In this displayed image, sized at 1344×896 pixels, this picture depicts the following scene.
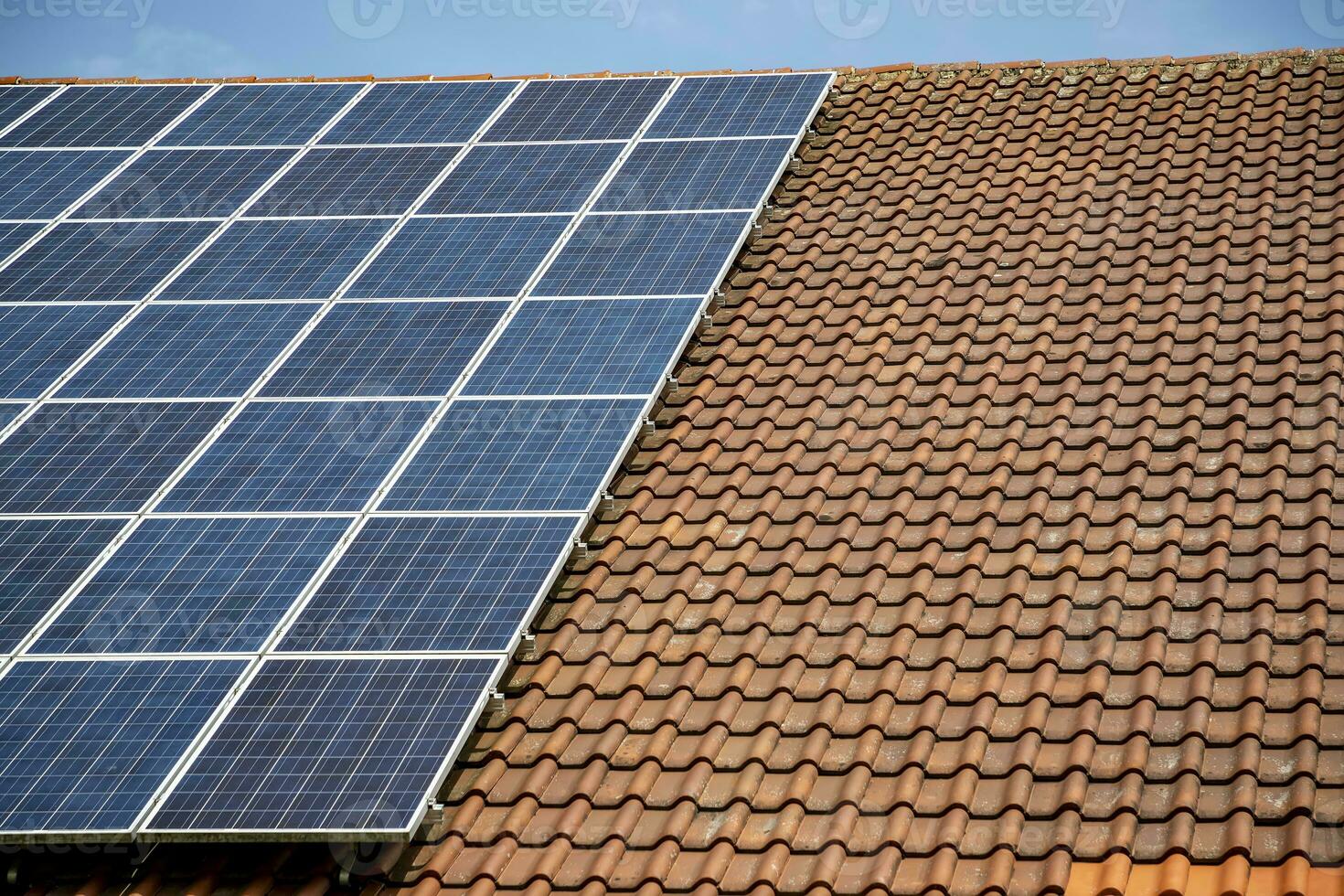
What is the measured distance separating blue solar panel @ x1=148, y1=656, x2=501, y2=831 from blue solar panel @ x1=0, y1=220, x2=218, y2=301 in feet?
16.9

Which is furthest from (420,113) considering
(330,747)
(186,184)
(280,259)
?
(330,747)

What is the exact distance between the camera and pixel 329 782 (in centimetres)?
863

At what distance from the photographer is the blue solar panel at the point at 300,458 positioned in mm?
10578

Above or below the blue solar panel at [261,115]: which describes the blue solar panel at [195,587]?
above

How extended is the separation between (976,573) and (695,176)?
5.46 m

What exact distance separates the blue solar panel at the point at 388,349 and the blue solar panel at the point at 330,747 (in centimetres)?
284

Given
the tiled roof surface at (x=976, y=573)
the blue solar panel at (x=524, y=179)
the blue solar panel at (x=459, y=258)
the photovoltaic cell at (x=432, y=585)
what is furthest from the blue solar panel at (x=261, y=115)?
the photovoltaic cell at (x=432, y=585)

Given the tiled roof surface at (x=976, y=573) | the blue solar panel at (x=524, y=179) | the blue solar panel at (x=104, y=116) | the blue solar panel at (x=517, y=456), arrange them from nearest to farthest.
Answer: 1. the tiled roof surface at (x=976, y=573)
2. the blue solar panel at (x=517, y=456)
3. the blue solar panel at (x=524, y=179)
4. the blue solar panel at (x=104, y=116)

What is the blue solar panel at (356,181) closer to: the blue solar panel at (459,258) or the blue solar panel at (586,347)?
the blue solar panel at (459,258)

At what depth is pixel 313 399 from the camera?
11.5 m

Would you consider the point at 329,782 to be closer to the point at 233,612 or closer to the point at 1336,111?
the point at 233,612

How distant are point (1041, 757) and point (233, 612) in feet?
15.8

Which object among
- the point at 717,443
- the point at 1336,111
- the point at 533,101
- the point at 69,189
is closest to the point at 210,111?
the point at 69,189

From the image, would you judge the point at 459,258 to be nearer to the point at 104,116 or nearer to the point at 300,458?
the point at 300,458
